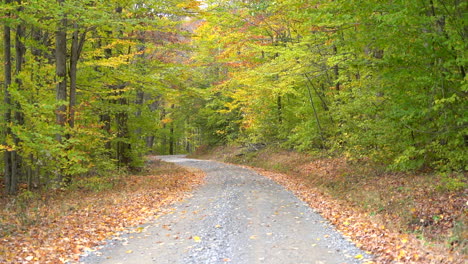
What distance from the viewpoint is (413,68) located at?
922cm

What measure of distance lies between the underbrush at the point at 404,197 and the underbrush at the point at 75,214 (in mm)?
5530

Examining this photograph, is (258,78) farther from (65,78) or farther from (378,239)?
(378,239)

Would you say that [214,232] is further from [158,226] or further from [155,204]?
[155,204]

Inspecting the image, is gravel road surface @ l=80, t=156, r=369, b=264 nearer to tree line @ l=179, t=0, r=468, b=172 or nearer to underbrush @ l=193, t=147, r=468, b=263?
underbrush @ l=193, t=147, r=468, b=263

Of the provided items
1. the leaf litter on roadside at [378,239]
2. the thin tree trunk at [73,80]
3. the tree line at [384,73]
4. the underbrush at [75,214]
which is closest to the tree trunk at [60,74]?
the thin tree trunk at [73,80]

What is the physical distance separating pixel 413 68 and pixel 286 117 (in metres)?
14.4

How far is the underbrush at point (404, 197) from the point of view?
7172mm

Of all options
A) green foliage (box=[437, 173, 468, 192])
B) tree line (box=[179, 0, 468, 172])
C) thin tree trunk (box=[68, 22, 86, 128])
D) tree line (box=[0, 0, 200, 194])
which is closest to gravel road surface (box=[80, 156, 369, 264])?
green foliage (box=[437, 173, 468, 192])

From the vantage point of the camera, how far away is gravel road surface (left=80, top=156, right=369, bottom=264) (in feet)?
20.9

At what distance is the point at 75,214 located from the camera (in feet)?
31.5

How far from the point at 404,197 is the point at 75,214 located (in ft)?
27.5

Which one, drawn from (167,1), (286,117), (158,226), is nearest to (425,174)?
(158,226)

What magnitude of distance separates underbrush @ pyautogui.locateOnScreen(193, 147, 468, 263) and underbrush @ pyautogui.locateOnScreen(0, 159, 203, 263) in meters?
5.53

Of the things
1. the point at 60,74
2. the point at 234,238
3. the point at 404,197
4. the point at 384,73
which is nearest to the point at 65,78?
the point at 60,74
